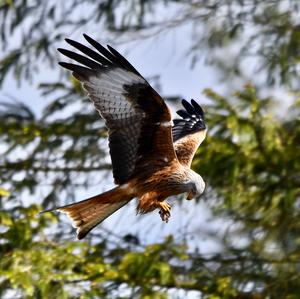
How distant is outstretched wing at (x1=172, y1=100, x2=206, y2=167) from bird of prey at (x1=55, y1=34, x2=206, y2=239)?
363 mm

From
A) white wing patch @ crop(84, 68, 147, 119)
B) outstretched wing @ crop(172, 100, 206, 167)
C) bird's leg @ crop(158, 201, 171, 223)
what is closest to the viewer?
bird's leg @ crop(158, 201, 171, 223)

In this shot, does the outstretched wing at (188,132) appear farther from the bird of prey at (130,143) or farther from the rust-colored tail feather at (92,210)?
the rust-colored tail feather at (92,210)

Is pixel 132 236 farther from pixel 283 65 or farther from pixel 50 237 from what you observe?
pixel 283 65

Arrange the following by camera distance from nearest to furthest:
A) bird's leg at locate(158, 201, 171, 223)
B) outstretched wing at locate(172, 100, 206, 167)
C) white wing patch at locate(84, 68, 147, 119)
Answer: bird's leg at locate(158, 201, 171, 223) → white wing patch at locate(84, 68, 147, 119) → outstretched wing at locate(172, 100, 206, 167)

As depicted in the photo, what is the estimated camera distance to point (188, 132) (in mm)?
8367

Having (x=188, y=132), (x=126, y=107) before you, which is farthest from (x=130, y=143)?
(x=188, y=132)

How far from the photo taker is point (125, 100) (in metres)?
7.17

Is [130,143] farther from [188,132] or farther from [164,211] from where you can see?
[188,132]

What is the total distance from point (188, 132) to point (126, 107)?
4.07ft

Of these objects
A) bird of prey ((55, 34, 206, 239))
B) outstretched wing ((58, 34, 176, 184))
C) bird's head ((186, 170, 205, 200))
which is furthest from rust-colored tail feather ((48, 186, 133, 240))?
bird's head ((186, 170, 205, 200))

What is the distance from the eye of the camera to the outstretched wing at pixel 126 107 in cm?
708

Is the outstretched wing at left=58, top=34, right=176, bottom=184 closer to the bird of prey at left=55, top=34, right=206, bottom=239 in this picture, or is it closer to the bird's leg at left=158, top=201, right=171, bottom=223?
the bird of prey at left=55, top=34, right=206, bottom=239

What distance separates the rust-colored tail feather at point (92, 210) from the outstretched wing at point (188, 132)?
573mm

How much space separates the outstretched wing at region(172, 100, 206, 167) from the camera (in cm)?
773
